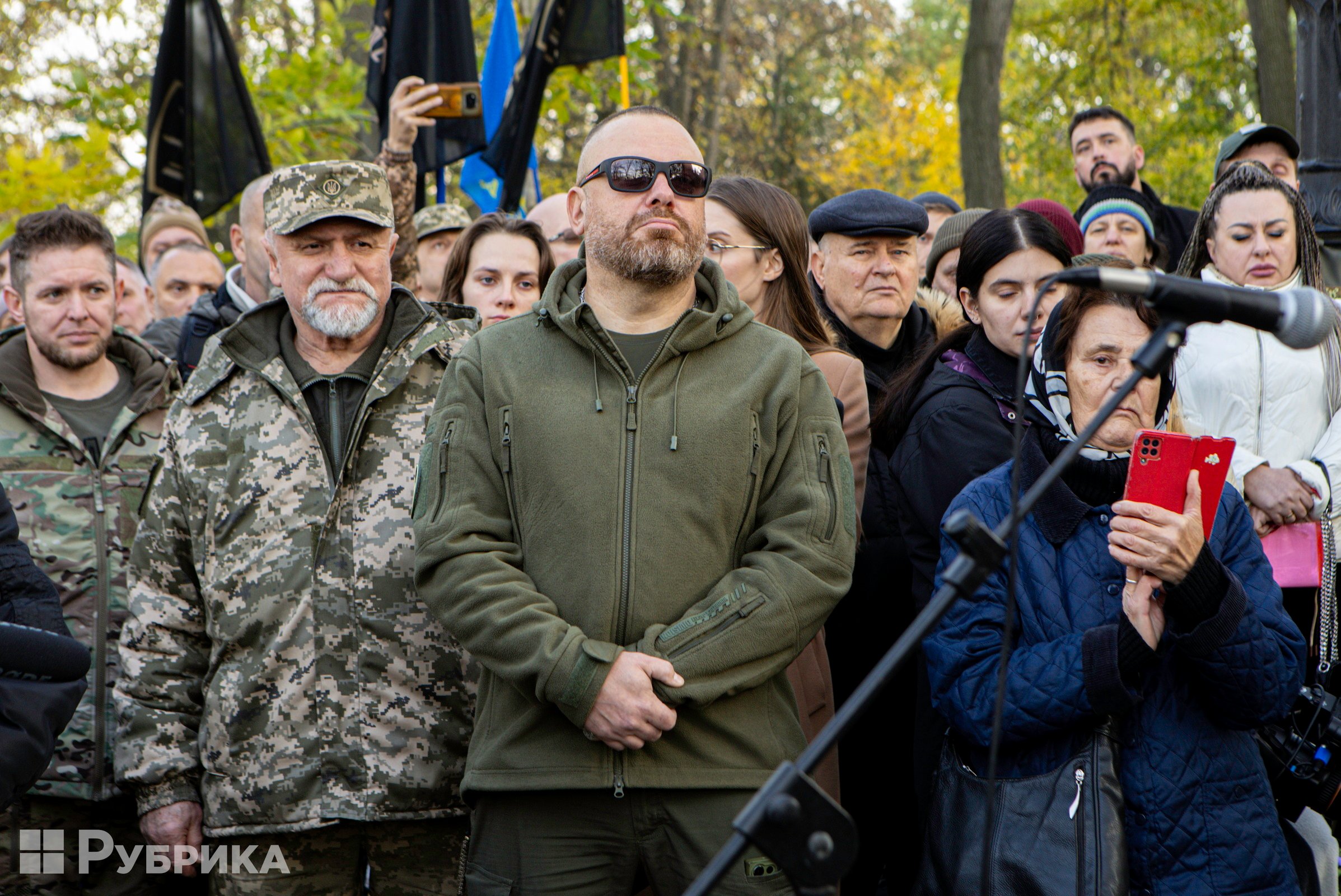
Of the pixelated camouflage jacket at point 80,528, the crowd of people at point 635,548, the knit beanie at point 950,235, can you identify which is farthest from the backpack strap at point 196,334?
the knit beanie at point 950,235

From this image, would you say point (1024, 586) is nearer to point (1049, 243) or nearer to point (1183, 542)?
point (1183, 542)

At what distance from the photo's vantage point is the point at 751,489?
309 cm

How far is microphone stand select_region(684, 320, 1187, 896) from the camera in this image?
6.00 ft

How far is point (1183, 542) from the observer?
2.78 meters

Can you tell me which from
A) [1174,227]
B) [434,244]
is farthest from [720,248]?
[1174,227]

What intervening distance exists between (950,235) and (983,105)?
6.97m

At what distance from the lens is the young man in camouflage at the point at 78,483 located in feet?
12.7

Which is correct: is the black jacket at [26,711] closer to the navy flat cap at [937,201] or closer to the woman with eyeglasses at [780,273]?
the woman with eyeglasses at [780,273]

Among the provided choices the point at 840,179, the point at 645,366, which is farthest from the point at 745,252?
the point at 840,179

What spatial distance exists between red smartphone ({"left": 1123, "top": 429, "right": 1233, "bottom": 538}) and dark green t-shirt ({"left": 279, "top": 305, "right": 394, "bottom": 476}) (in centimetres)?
208

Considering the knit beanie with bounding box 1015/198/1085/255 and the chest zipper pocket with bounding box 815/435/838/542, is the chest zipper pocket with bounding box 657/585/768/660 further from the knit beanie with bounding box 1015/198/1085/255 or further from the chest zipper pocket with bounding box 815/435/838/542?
the knit beanie with bounding box 1015/198/1085/255

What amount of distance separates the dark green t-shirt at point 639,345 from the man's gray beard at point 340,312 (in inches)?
35.8

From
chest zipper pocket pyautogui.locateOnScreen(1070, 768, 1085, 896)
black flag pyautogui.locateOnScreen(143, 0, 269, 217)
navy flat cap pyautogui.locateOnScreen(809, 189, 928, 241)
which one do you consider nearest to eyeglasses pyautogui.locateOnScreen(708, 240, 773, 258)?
navy flat cap pyautogui.locateOnScreen(809, 189, 928, 241)

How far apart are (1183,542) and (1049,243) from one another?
1693mm
